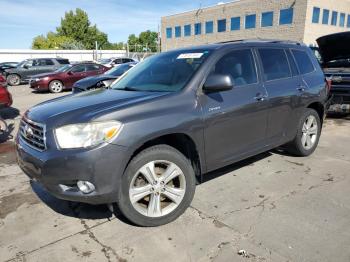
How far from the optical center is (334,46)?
27.3 ft

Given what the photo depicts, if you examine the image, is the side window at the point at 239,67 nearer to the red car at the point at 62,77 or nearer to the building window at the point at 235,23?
the red car at the point at 62,77

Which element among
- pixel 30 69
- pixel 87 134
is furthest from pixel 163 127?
Result: pixel 30 69

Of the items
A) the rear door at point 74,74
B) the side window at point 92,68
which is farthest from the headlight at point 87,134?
the side window at point 92,68

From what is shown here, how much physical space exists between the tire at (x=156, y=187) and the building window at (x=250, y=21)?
38.8 m

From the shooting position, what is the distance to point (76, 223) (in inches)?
135

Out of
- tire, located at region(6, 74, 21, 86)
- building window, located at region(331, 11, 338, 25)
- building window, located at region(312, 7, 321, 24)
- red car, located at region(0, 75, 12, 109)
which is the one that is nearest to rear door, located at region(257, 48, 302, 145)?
red car, located at region(0, 75, 12, 109)

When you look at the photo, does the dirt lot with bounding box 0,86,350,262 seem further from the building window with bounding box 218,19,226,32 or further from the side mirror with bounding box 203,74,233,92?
the building window with bounding box 218,19,226,32

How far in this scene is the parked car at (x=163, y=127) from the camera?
2898 millimetres

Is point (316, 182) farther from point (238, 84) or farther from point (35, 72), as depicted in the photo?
point (35, 72)

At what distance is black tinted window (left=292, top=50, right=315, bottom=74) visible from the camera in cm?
502

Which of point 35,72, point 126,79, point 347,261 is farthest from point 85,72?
point 347,261

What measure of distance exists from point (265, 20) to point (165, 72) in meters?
37.0

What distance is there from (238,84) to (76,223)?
242 cm

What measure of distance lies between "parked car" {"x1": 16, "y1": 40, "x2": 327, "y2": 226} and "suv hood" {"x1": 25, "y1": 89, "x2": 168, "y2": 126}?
12 mm
